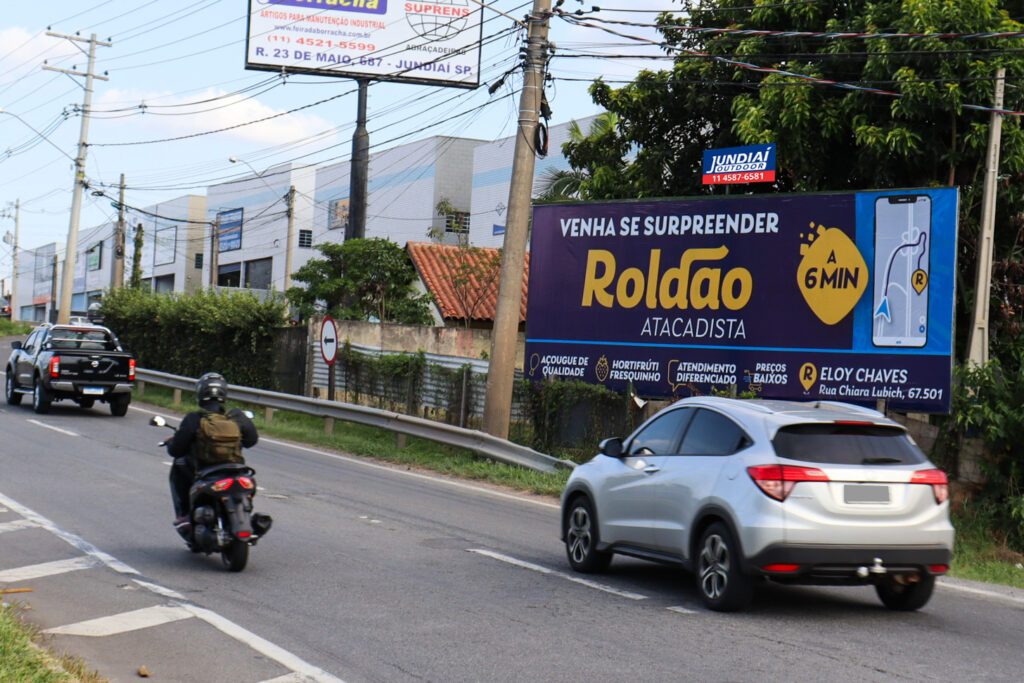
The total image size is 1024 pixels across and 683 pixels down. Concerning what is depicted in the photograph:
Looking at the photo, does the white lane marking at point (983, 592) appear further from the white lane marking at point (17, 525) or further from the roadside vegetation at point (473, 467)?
the white lane marking at point (17, 525)

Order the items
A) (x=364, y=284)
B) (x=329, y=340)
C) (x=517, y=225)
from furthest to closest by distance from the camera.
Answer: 1. (x=364, y=284)
2. (x=329, y=340)
3. (x=517, y=225)

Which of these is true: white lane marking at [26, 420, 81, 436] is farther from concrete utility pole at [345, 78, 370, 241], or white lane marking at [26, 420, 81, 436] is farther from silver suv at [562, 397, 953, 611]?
silver suv at [562, 397, 953, 611]

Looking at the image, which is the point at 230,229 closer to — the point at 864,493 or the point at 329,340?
the point at 329,340

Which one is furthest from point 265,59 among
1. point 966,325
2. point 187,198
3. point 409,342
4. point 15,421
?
point 187,198

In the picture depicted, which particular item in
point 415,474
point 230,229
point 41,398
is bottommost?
point 415,474

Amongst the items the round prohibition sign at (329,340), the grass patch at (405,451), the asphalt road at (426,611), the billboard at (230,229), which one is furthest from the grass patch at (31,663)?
the billboard at (230,229)

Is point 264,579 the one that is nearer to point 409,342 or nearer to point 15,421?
point 15,421

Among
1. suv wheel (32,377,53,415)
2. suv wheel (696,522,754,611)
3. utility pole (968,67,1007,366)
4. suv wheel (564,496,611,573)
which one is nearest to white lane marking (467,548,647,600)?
suv wheel (564,496,611,573)

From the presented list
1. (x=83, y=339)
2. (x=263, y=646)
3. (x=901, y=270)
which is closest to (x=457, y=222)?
(x=83, y=339)

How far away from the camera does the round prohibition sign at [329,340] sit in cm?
2381

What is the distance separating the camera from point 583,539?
10.2 meters

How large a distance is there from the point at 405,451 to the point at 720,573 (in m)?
13.0

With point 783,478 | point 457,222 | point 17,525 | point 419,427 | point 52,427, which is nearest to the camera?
Result: point 783,478

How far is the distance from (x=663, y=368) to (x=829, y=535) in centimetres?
1141
